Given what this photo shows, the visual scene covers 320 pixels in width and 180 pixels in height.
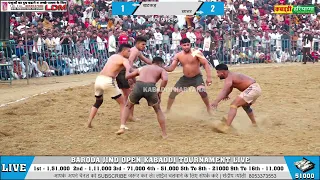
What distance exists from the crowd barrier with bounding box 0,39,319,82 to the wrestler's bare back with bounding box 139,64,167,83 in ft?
27.6

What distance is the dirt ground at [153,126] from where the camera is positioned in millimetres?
9508

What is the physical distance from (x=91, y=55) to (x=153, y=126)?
10.0m

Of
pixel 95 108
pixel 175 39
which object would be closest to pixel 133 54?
pixel 95 108

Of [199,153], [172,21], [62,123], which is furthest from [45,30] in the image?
[199,153]

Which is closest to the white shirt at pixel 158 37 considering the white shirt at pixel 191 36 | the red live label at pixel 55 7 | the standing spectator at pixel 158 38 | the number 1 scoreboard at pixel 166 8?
the standing spectator at pixel 158 38

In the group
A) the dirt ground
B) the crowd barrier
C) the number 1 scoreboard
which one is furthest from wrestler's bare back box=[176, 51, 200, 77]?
the number 1 scoreboard

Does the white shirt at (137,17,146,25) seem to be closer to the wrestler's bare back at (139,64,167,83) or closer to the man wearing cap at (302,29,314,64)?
the man wearing cap at (302,29,314,64)

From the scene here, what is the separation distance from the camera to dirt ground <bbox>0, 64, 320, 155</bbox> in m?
9.51

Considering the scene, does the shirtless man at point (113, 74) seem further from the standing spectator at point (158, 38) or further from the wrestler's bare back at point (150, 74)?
the standing spectator at point (158, 38)

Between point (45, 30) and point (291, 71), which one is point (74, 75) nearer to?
point (45, 30)

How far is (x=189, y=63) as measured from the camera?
496 inches

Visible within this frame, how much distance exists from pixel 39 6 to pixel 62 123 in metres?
6.17

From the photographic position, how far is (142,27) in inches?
944

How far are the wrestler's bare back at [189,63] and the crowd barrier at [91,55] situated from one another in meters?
6.90
